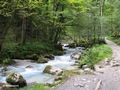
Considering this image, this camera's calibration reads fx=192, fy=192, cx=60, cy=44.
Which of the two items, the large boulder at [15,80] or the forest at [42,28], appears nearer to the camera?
the large boulder at [15,80]

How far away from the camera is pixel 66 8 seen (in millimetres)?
24172

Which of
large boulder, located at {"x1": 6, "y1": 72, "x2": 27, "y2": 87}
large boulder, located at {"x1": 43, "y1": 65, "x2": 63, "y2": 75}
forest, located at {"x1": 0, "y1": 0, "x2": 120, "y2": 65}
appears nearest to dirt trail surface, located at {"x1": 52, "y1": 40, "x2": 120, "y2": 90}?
large boulder, located at {"x1": 6, "y1": 72, "x2": 27, "y2": 87}

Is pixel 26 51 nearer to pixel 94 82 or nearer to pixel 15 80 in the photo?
pixel 15 80

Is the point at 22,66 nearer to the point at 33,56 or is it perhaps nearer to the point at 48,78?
the point at 33,56

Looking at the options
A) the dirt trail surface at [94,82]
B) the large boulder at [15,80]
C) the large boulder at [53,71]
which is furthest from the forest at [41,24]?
the dirt trail surface at [94,82]

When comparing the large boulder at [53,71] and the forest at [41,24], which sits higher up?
the forest at [41,24]

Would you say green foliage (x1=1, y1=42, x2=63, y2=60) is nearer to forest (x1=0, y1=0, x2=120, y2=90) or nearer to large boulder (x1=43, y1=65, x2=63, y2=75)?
forest (x1=0, y1=0, x2=120, y2=90)

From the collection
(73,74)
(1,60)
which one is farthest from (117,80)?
(1,60)

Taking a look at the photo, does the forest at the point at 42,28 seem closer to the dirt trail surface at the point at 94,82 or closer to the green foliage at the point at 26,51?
the green foliage at the point at 26,51

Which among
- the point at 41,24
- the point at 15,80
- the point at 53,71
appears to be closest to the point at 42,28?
the point at 41,24

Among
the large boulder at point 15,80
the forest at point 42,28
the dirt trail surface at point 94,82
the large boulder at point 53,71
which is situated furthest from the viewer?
the forest at point 42,28

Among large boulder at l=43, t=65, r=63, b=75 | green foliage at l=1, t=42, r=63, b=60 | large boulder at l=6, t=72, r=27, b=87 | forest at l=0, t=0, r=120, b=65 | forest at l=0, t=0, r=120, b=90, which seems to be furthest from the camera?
forest at l=0, t=0, r=120, b=65

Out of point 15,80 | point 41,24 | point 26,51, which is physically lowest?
point 26,51

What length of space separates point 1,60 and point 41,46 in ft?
20.3
